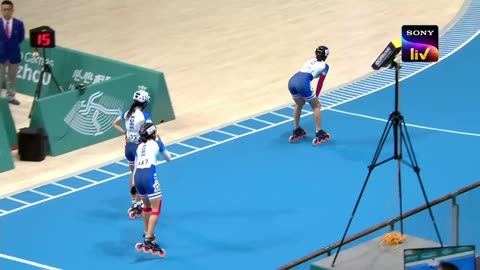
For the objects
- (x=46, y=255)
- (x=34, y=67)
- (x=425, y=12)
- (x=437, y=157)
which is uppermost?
(x=425, y=12)

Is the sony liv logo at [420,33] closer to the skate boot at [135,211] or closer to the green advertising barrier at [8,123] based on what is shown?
the skate boot at [135,211]

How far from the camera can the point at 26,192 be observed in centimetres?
1852

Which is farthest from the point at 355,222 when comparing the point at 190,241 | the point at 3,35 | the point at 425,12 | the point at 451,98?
the point at 425,12

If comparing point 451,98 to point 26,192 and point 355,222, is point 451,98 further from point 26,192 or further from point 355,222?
point 26,192

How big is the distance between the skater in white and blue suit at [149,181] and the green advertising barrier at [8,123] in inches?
168

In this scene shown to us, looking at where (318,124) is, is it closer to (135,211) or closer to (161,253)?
(135,211)

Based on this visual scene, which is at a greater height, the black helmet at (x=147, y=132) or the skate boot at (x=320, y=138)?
the skate boot at (x=320, y=138)

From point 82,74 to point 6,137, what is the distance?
3.51 metres

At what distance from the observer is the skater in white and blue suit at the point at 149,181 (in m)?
16.0

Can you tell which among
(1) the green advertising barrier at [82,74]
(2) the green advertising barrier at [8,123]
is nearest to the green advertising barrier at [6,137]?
(2) the green advertising barrier at [8,123]

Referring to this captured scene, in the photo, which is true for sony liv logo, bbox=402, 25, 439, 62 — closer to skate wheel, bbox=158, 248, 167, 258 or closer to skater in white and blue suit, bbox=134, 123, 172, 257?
skater in white and blue suit, bbox=134, 123, 172, 257

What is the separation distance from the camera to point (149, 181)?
15922 mm

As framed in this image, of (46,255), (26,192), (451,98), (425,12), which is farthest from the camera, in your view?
(425,12)

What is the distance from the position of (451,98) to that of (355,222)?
5.92m
